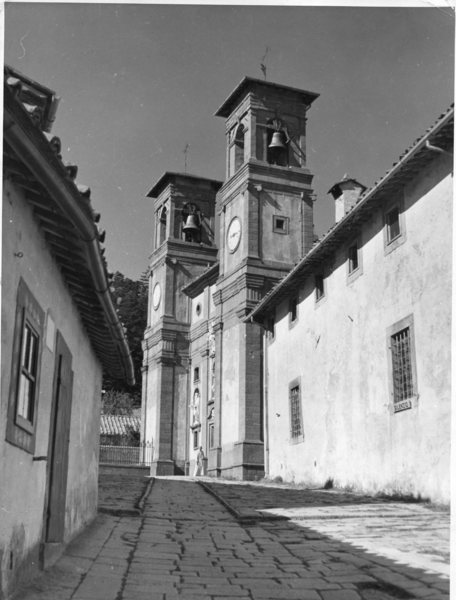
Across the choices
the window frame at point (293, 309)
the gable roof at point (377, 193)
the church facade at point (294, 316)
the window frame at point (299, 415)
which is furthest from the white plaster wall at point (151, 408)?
the window frame at point (293, 309)

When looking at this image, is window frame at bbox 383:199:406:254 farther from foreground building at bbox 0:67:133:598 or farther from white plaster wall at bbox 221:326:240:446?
white plaster wall at bbox 221:326:240:446

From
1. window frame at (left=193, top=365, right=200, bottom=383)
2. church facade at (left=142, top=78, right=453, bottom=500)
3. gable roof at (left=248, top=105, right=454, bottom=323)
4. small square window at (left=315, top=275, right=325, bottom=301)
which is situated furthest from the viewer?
window frame at (left=193, top=365, right=200, bottom=383)

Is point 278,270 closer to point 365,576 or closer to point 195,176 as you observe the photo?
point 195,176

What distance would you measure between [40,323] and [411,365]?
33.0ft

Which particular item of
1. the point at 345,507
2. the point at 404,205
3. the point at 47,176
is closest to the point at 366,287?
the point at 404,205

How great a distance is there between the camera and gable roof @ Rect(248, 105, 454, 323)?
43.0ft

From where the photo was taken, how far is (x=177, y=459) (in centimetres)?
3706

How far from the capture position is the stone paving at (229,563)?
6.68 metres

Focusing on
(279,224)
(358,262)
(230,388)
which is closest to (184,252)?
(279,224)

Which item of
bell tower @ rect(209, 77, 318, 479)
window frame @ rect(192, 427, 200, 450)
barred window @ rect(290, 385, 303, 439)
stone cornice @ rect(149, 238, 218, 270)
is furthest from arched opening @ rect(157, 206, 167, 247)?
barred window @ rect(290, 385, 303, 439)

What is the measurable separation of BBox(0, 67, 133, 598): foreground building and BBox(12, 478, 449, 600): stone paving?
0.48 metres

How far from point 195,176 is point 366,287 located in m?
23.6

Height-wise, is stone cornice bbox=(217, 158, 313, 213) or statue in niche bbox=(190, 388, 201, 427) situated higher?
stone cornice bbox=(217, 158, 313, 213)

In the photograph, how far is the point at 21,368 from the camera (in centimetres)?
588
